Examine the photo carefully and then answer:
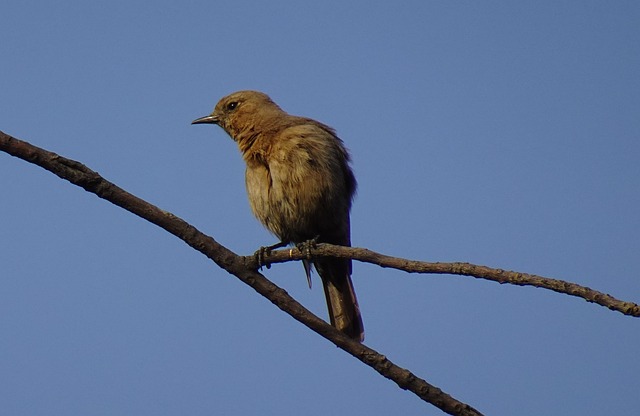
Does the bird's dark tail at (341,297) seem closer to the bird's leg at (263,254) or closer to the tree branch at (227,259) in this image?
the bird's leg at (263,254)

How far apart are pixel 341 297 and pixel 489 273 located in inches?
123

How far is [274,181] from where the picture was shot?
21.4ft

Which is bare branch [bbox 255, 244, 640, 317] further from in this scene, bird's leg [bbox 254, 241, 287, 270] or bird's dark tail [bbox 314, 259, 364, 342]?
bird's dark tail [bbox 314, 259, 364, 342]

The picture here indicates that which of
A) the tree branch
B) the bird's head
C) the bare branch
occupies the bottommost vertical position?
the tree branch

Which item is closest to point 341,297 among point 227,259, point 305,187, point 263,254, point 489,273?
point 305,187

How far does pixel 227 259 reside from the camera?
464 cm

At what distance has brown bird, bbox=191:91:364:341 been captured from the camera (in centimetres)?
649

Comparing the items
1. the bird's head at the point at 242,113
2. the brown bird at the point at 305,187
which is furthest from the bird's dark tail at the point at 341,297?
the bird's head at the point at 242,113

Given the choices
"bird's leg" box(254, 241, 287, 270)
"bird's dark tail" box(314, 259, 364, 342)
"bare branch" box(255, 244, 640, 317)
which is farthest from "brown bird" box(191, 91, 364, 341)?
"bare branch" box(255, 244, 640, 317)

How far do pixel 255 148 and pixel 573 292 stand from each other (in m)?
3.67

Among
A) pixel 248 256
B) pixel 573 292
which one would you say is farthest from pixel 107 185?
pixel 573 292

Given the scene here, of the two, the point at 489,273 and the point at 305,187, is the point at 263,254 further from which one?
the point at 489,273

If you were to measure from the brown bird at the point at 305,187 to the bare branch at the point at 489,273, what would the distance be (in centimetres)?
169

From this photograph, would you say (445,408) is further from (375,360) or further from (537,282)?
(537,282)
